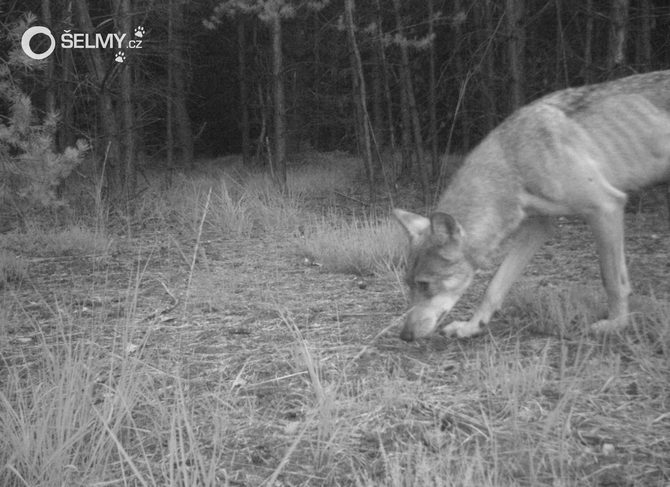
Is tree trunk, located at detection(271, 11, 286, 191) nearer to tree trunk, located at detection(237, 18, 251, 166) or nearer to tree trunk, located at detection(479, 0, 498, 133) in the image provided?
tree trunk, located at detection(479, 0, 498, 133)

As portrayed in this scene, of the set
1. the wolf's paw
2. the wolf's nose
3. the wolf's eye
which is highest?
the wolf's eye

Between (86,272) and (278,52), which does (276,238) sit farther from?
(278,52)

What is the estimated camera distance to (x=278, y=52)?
42.4 feet

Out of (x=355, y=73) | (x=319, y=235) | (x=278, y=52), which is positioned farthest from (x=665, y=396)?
(x=278, y=52)

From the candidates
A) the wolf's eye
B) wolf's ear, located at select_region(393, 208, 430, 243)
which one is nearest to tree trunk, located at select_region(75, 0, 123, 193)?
wolf's ear, located at select_region(393, 208, 430, 243)

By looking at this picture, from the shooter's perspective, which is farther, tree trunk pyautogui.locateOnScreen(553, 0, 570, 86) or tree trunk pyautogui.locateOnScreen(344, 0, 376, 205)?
tree trunk pyautogui.locateOnScreen(344, 0, 376, 205)

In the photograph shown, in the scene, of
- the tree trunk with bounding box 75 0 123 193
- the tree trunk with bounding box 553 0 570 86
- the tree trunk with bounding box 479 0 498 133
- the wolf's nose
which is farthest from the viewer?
the tree trunk with bounding box 479 0 498 133

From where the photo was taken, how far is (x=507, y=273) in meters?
4.81

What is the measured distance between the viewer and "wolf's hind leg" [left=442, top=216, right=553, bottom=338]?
458 centimetres

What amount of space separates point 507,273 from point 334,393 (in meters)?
2.09

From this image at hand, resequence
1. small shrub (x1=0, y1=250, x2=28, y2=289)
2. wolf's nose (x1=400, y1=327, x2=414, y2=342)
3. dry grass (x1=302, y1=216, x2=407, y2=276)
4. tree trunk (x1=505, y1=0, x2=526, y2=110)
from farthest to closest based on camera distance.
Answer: tree trunk (x1=505, y1=0, x2=526, y2=110), small shrub (x1=0, y1=250, x2=28, y2=289), dry grass (x1=302, y1=216, x2=407, y2=276), wolf's nose (x1=400, y1=327, x2=414, y2=342)

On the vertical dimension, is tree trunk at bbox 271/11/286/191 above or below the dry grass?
above

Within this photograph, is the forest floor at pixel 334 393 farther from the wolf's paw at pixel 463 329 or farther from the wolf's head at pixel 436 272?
the wolf's head at pixel 436 272

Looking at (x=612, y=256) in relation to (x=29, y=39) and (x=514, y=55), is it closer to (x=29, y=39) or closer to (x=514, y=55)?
(x=514, y=55)
